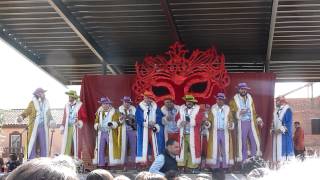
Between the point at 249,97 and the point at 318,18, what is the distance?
2.23 meters

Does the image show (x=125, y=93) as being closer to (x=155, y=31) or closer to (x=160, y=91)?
(x=160, y=91)

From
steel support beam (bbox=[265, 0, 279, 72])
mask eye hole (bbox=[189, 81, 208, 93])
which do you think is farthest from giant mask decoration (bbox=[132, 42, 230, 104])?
steel support beam (bbox=[265, 0, 279, 72])

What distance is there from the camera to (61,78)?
1577 centimetres

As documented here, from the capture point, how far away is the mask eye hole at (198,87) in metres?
11.8

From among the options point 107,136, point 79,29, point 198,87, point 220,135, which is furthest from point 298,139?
point 79,29

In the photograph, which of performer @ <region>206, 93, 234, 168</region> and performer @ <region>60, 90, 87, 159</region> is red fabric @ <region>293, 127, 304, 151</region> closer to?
performer @ <region>206, 93, 234, 168</region>

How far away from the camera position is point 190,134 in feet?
34.8

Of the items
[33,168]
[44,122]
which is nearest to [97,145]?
[44,122]

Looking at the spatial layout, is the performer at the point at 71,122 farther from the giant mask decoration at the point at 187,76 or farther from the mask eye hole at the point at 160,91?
the mask eye hole at the point at 160,91

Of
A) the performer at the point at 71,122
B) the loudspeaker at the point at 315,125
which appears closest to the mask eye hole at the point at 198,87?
the performer at the point at 71,122

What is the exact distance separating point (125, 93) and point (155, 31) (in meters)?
1.77

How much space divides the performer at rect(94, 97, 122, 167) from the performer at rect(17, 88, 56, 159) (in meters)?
1.03

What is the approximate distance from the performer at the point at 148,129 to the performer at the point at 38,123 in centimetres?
189

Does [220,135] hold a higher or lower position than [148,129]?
lower
